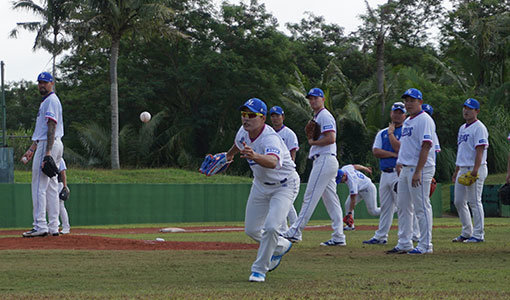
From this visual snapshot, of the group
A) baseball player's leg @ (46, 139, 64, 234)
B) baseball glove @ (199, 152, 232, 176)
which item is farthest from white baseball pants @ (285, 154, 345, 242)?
baseball player's leg @ (46, 139, 64, 234)

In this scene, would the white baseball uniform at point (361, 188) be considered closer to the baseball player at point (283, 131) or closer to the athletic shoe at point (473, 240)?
the baseball player at point (283, 131)

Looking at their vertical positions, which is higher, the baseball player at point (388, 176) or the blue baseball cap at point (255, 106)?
the blue baseball cap at point (255, 106)

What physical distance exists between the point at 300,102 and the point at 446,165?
821 centimetres

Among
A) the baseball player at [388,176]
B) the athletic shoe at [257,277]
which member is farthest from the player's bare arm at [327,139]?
the athletic shoe at [257,277]

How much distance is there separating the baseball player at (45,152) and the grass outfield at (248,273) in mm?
1540

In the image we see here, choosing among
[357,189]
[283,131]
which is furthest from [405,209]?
[357,189]

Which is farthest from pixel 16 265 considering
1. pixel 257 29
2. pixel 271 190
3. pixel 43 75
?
pixel 257 29

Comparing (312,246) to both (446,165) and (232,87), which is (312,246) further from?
(232,87)

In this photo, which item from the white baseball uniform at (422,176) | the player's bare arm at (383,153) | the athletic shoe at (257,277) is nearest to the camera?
the athletic shoe at (257,277)

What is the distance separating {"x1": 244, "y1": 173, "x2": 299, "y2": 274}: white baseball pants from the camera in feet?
20.8

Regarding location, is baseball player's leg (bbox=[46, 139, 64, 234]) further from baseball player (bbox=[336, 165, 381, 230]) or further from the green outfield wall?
the green outfield wall

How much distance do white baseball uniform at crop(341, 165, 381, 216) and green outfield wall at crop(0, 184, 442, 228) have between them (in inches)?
337

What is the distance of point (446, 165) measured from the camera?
1387 inches

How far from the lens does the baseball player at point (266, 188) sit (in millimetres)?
6320
